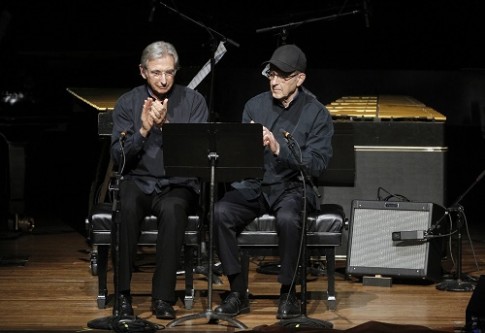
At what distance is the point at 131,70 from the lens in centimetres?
957

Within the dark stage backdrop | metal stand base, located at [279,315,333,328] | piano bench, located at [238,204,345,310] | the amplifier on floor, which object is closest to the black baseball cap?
piano bench, located at [238,204,345,310]

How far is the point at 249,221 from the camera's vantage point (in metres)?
6.56

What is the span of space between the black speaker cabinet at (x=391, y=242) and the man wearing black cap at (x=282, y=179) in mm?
565

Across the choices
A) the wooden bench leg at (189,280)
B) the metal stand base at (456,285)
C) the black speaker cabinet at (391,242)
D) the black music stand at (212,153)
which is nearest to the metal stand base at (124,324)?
the black music stand at (212,153)

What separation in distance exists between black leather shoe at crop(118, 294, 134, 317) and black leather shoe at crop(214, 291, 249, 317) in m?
0.48

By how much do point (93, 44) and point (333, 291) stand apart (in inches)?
162

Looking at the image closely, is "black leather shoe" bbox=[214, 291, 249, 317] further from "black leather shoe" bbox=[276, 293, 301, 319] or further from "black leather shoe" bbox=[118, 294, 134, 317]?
"black leather shoe" bbox=[118, 294, 134, 317]

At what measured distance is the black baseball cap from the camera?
6578 millimetres

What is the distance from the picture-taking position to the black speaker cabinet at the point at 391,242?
709 centimetres

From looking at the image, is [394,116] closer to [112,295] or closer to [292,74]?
[292,74]

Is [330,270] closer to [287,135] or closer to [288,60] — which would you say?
[287,135]

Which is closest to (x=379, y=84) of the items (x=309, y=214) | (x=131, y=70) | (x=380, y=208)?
(x=131, y=70)

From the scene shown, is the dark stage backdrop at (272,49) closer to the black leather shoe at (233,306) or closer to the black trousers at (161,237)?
the black trousers at (161,237)

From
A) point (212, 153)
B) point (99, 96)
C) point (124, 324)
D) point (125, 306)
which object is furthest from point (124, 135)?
point (99, 96)
